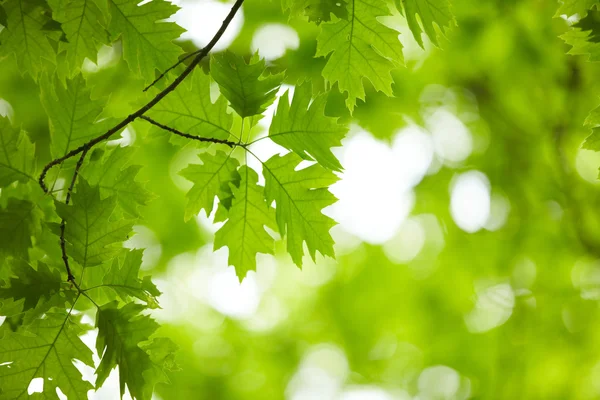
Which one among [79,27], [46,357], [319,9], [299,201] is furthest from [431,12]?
[46,357]

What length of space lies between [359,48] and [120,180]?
891mm

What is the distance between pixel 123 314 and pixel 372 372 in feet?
22.2

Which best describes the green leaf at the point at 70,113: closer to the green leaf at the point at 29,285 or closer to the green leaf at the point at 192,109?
the green leaf at the point at 192,109

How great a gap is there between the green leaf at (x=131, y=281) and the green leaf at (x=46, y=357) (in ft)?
0.50

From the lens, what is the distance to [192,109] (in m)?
1.68

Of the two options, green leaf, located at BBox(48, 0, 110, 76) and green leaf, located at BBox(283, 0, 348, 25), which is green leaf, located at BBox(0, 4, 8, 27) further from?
green leaf, located at BBox(283, 0, 348, 25)

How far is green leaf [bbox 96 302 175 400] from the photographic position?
1394 millimetres

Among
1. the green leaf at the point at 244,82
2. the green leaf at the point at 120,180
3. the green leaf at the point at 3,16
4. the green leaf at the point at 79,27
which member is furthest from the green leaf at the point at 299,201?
the green leaf at the point at 3,16

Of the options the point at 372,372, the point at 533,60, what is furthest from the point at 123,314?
the point at 372,372

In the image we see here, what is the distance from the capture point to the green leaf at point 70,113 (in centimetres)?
157

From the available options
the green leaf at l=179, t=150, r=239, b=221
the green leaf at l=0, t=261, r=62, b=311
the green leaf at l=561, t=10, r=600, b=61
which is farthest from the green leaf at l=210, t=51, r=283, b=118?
the green leaf at l=561, t=10, r=600, b=61

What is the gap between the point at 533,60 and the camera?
16.4ft

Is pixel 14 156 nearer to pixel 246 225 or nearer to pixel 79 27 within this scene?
pixel 79 27

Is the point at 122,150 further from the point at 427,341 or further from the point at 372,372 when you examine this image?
the point at 372,372
